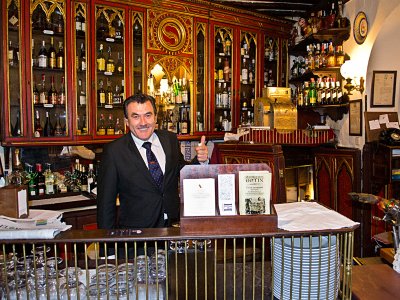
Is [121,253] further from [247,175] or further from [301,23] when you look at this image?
[301,23]

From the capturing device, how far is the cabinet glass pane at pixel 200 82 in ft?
14.9

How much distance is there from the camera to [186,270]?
4.01ft

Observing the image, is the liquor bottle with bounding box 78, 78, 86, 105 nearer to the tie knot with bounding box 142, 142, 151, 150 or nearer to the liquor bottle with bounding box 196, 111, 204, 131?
the liquor bottle with bounding box 196, 111, 204, 131

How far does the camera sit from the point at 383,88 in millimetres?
4074

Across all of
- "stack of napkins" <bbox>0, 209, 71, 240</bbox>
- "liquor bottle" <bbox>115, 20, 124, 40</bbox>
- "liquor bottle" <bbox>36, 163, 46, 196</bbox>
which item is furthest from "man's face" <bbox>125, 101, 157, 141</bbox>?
"liquor bottle" <bbox>115, 20, 124, 40</bbox>

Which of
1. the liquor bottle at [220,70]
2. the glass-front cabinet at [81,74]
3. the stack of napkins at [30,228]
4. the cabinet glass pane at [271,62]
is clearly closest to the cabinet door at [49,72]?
the glass-front cabinet at [81,74]

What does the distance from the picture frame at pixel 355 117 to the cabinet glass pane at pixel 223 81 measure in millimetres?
1383

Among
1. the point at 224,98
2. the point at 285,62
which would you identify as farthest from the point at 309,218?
the point at 285,62

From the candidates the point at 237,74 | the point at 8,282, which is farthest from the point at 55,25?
the point at 8,282

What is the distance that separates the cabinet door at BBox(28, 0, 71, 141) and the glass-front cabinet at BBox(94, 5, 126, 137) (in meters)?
0.32

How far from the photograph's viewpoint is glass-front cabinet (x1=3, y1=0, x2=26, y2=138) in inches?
133

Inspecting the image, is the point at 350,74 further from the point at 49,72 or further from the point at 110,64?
the point at 49,72

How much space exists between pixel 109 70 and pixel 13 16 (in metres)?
0.97

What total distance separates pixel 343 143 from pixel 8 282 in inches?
156
